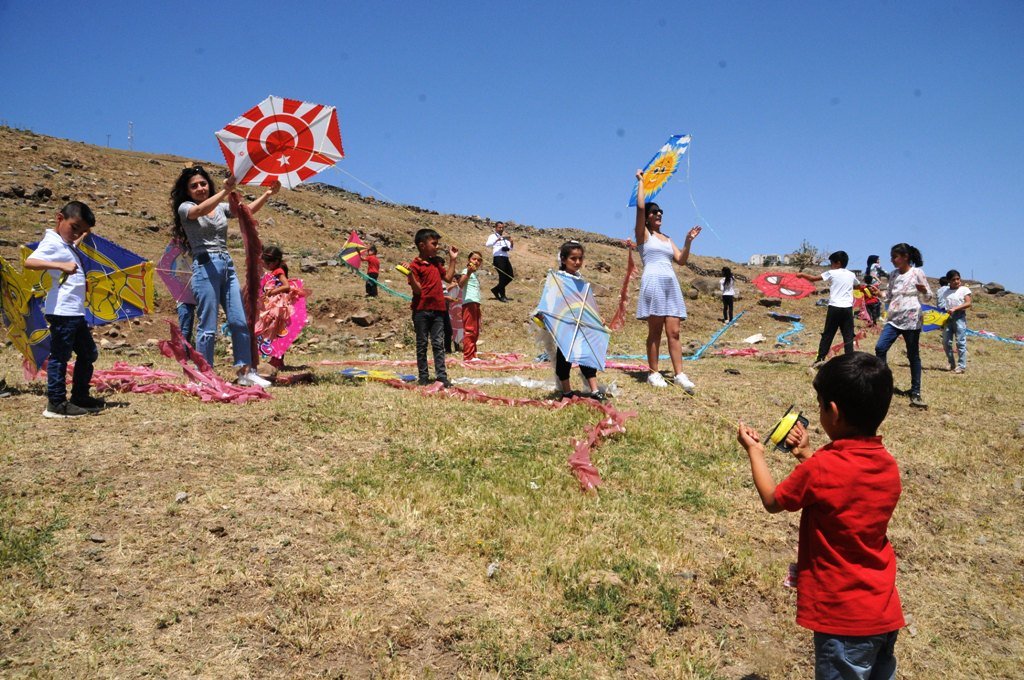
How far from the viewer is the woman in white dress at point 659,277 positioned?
26.0 ft

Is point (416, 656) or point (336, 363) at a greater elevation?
point (336, 363)

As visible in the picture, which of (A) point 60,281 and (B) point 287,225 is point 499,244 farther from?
(A) point 60,281

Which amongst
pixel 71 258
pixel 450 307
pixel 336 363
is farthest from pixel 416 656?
pixel 450 307

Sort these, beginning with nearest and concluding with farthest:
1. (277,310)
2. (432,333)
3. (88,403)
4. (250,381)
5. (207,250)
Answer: (88,403) → (207,250) → (250,381) → (432,333) → (277,310)

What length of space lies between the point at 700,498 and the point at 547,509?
4.21 ft

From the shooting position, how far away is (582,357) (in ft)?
23.4

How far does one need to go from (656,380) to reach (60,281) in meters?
5.92

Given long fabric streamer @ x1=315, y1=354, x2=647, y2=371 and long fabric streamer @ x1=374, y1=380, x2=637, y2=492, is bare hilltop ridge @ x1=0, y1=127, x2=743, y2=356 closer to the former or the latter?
long fabric streamer @ x1=315, y1=354, x2=647, y2=371

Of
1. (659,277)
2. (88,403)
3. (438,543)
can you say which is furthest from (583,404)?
(88,403)

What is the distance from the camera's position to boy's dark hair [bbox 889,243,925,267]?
9.18 metres

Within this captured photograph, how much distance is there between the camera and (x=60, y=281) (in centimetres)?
586

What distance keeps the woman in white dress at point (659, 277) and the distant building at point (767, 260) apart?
111ft

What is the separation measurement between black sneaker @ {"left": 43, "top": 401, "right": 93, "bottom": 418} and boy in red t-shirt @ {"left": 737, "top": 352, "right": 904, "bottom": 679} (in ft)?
18.2

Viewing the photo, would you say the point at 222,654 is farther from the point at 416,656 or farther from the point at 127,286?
the point at 127,286
